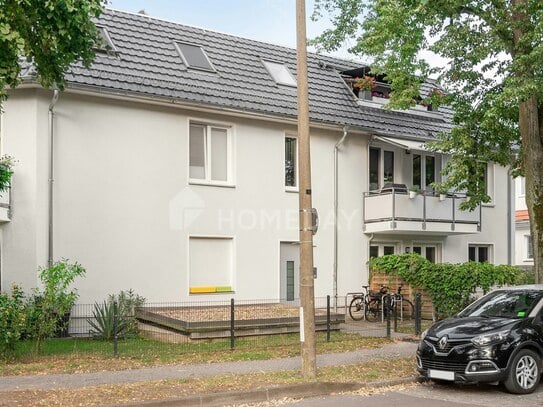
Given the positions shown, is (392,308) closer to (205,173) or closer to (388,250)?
(388,250)

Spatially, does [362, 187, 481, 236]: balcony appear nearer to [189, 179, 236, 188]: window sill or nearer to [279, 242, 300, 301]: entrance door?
[279, 242, 300, 301]: entrance door

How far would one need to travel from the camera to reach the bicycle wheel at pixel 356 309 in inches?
816

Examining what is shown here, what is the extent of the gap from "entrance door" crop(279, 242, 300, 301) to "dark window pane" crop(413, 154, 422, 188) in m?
5.67

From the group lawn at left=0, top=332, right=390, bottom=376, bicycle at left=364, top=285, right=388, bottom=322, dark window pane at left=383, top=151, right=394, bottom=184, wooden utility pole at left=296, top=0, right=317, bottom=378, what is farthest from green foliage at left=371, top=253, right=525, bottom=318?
wooden utility pole at left=296, top=0, right=317, bottom=378

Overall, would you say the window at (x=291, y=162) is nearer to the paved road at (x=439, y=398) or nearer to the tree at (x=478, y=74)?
the tree at (x=478, y=74)

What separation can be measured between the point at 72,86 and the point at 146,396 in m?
9.38

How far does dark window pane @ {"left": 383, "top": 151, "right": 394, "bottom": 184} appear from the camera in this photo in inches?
935

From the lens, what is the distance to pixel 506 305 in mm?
11969

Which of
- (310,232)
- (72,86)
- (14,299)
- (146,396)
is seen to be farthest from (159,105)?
(146,396)

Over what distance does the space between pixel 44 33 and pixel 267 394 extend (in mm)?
6451

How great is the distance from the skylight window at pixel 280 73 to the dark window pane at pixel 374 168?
353cm

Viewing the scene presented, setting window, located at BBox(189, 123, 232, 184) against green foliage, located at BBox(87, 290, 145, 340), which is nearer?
green foliage, located at BBox(87, 290, 145, 340)

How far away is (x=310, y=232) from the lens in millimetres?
11477

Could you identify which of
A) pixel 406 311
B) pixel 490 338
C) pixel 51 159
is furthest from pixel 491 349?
pixel 51 159
